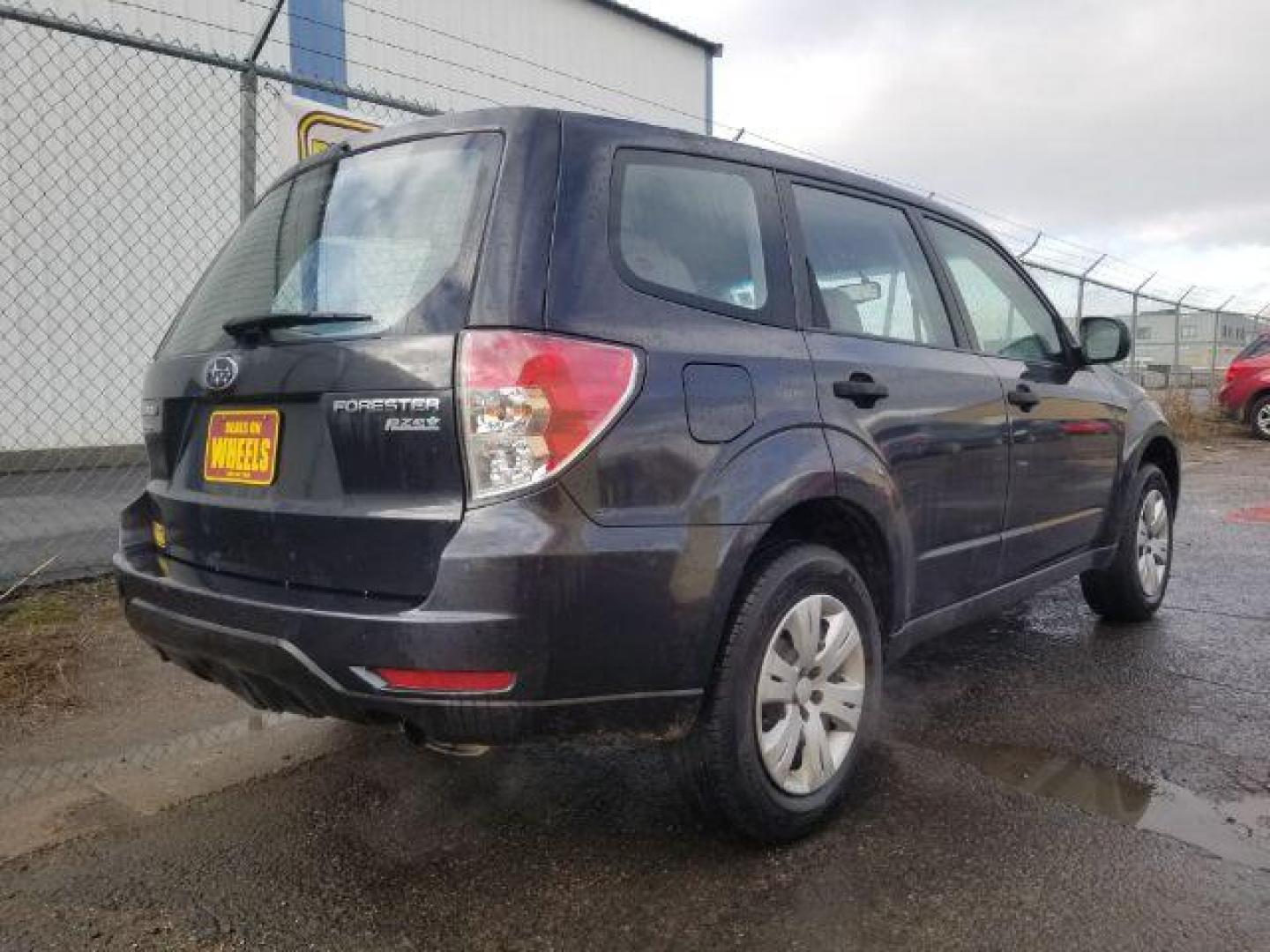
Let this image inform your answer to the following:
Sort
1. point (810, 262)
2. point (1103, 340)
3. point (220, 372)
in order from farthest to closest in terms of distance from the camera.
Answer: point (1103, 340) → point (810, 262) → point (220, 372)

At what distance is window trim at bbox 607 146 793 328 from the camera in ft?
7.61

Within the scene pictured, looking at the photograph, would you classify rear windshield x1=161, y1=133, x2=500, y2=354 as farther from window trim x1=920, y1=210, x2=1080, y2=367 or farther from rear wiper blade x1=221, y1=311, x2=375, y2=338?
window trim x1=920, y1=210, x2=1080, y2=367

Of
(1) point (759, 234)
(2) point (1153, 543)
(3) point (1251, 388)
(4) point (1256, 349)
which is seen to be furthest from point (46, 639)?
(4) point (1256, 349)

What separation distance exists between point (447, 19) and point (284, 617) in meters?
12.2

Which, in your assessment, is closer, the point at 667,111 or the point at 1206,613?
the point at 1206,613

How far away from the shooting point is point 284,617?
2219mm

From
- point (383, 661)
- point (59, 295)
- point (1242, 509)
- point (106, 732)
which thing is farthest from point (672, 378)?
point (59, 295)

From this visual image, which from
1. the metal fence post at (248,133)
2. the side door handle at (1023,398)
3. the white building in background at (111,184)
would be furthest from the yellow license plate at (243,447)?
the white building in background at (111,184)

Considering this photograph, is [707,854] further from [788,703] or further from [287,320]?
[287,320]

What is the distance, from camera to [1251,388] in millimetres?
14445

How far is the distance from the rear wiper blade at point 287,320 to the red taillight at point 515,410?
36cm

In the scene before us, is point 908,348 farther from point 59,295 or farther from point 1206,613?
point 59,295

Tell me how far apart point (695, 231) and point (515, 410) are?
81 cm

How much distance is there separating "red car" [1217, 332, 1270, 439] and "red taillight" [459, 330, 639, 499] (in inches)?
600
